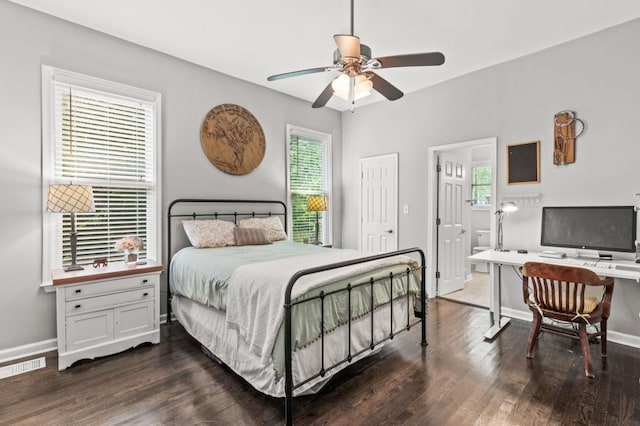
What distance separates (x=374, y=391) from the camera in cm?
228

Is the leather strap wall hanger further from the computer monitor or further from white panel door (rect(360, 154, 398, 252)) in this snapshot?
white panel door (rect(360, 154, 398, 252))

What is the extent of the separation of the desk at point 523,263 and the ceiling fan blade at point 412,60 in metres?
2.03

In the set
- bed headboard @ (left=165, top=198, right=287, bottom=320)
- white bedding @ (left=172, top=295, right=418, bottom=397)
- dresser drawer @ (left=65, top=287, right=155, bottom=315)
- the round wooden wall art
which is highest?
the round wooden wall art

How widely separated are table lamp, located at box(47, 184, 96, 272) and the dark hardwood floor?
1.01 meters

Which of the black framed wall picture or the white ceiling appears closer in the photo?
the white ceiling

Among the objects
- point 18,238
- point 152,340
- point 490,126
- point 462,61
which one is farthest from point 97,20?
point 490,126

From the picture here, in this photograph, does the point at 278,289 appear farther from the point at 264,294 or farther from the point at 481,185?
the point at 481,185

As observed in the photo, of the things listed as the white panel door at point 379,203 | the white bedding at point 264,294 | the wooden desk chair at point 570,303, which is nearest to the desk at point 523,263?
the wooden desk chair at point 570,303

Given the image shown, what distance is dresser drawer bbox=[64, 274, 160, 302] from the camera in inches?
102

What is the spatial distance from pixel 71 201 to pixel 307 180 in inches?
129

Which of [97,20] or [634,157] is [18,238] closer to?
[97,20]

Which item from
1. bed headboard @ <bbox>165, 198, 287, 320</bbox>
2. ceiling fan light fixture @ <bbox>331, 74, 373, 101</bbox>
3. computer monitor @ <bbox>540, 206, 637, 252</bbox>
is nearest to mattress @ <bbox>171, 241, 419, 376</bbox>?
bed headboard @ <bbox>165, 198, 287, 320</bbox>

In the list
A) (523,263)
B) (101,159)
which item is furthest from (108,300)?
(523,263)

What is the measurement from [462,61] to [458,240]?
261 cm
